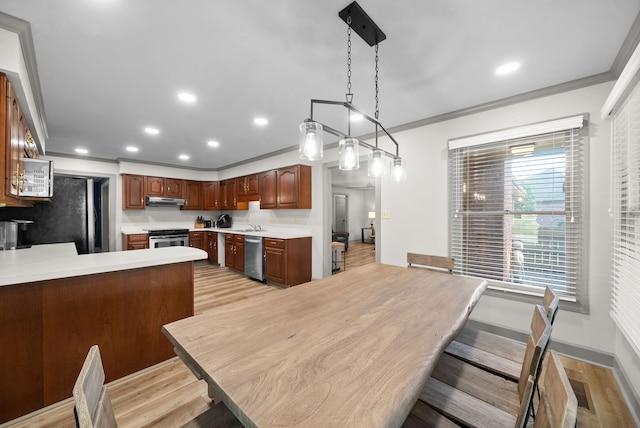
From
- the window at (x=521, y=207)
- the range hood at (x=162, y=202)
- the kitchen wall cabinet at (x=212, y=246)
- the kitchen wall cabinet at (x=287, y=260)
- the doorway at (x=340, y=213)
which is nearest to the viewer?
the window at (x=521, y=207)

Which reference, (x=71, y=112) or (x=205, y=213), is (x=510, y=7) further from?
(x=205, y=213)

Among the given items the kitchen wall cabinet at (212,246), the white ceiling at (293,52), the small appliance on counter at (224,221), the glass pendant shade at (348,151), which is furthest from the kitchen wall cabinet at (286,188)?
the glass pendant shade at (348,151)

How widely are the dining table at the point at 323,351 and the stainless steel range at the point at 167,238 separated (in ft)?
15.6

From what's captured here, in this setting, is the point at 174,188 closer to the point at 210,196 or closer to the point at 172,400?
the point at 210,196

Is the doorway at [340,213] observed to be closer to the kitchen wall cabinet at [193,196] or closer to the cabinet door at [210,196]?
the cabinet door at [210,196]

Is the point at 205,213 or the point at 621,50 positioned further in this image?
the point at 205,213

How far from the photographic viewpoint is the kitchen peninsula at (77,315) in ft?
5.08

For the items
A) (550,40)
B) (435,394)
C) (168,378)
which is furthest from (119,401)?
(550,40)

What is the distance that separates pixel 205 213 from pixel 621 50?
7.26m

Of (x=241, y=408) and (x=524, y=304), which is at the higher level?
(x=241, y=408)

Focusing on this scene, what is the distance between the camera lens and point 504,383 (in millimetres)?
1124

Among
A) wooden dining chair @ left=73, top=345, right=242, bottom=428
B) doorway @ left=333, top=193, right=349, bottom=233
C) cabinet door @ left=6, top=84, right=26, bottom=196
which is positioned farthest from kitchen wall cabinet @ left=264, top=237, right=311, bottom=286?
doorway @ left=333, top=193, right=349, bottom=233

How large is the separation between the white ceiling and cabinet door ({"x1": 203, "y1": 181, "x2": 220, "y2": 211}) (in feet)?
11.3

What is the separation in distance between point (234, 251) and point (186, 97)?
3285 mm
